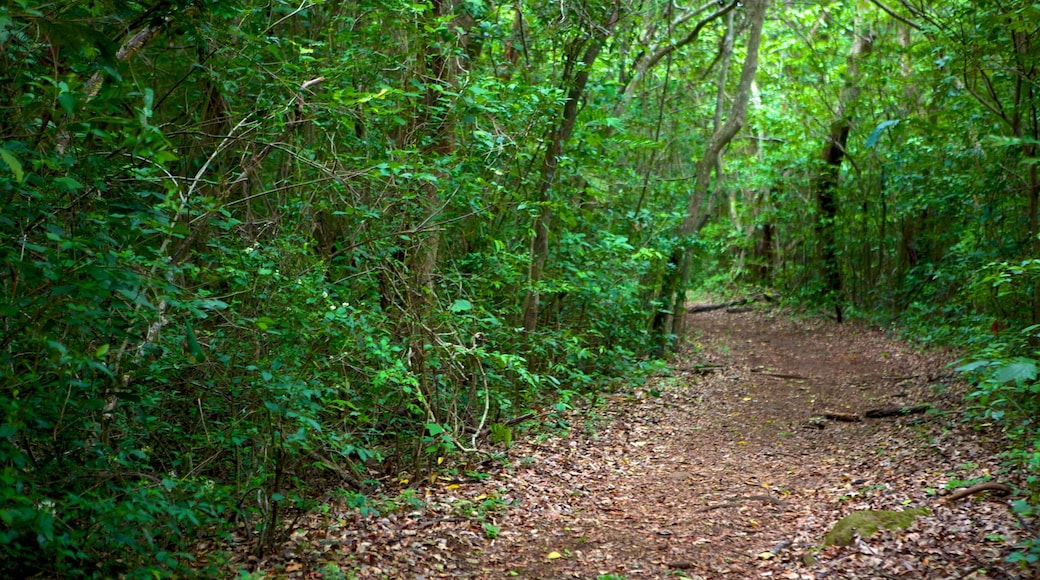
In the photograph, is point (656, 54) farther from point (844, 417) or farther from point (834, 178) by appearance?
point (844, 417)

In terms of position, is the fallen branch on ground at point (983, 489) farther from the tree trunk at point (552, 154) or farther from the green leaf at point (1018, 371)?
the tree trunk at point (552, 154)

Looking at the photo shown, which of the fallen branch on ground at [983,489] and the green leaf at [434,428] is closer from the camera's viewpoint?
the fallen branch on ground at [983,489]

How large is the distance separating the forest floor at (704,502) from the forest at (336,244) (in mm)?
391

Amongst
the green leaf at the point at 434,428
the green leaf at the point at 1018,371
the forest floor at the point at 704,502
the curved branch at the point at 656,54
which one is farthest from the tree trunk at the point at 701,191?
the green leaf at the point at 1018,371

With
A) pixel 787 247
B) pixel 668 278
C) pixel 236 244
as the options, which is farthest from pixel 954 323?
pixel 236 244

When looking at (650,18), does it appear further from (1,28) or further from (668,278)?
(1,28)

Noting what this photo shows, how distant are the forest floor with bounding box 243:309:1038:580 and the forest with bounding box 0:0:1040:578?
39 cm

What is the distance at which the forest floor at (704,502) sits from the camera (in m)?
5.17

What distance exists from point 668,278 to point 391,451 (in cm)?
779

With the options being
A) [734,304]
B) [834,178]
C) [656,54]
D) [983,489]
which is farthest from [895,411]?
[734,304]

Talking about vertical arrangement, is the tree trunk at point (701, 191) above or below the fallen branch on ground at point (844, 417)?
above

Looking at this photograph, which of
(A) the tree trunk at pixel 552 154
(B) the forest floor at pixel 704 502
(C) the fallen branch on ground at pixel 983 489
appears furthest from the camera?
(A) the tree trunk at pixel 552 154

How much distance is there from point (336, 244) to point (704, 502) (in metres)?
3.90

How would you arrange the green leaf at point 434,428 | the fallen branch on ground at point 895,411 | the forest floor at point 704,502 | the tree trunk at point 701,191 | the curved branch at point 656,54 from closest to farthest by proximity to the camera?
the forest floor at point 704,502 < the green leaf at point 434,428 < the fallen branch on ground at point 895,411 < the curved branch at point 656,54 < the tree trunk at point 701,191
